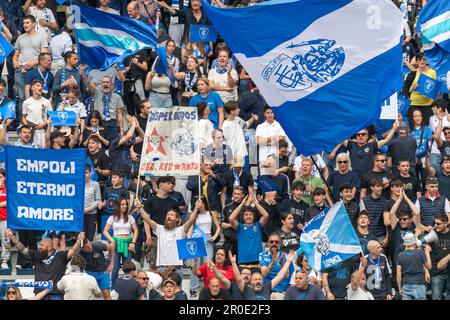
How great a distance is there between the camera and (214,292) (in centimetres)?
2534

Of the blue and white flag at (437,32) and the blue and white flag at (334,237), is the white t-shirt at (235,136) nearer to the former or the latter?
the blue and white flag at (437,32)

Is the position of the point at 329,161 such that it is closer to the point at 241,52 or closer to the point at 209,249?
the point at 209,249

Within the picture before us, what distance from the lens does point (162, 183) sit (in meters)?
28.6

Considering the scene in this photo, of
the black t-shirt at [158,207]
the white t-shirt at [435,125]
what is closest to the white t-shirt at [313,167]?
the white t-shirt at [435,125]

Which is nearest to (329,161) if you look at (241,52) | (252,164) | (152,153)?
(252,164)

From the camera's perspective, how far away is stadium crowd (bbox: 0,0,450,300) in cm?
2672

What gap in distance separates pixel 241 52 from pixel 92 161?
612 cm

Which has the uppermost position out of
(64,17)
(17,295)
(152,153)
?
(64,17)

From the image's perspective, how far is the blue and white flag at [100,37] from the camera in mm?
28844

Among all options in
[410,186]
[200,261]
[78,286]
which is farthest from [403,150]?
[78,286]

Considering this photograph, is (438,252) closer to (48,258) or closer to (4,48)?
(48,258)

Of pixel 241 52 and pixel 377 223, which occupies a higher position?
pixel 241 52

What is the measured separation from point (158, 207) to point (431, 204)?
4.29 meters

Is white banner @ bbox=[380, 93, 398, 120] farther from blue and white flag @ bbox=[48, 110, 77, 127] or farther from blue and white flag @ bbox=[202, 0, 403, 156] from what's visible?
blue and white flag @ bbox=[202, 0, 403, 156]
